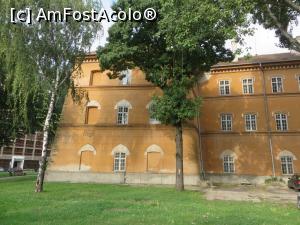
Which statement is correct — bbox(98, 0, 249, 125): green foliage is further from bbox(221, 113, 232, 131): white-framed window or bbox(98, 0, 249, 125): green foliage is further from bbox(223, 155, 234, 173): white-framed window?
bbox(223, 155, 234, 173): white-framed window

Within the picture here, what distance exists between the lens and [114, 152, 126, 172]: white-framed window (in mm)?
28734

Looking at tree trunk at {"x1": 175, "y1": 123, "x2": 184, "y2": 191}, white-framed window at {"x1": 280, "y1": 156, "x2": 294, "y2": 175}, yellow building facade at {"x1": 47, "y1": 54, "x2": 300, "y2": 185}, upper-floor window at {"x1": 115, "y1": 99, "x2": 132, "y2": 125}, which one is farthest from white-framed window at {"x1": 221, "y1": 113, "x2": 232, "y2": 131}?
tree trunk at {"x1": 175, "y1": 123, "x2": 184, "y2": 191}

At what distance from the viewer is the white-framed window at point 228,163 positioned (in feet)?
105

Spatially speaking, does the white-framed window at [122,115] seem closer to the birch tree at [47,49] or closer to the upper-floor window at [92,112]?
the upper-floor window at [92,112]

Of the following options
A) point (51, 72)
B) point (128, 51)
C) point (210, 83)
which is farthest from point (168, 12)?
point (210, 83)

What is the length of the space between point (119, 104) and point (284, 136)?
58.9 ft

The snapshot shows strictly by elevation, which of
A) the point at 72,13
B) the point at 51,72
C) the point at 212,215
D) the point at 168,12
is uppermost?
the point at 72,13

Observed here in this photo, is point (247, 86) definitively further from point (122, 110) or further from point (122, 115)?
point (122, 115)

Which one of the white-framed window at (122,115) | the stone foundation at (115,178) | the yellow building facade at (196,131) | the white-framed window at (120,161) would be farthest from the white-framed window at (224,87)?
the white-framed window at (120,161)

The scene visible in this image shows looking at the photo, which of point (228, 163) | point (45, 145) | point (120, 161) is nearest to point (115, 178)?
point (120, 161)

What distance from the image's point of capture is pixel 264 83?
109 ft

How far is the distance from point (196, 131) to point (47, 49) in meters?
17.1

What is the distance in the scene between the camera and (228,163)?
1273 inches

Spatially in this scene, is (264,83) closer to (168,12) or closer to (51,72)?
(168,12)
